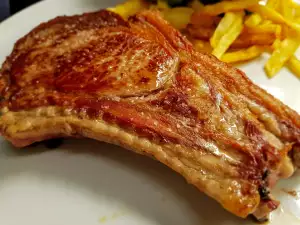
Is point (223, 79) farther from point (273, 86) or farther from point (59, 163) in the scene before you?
point (59, 163)

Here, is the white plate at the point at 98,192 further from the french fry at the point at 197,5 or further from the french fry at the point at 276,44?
the french fry at the point at 197,5

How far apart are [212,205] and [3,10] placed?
3.09 metres

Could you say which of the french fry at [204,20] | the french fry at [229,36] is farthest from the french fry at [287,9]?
the french fry at [204,20]

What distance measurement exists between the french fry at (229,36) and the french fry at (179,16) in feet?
1.28

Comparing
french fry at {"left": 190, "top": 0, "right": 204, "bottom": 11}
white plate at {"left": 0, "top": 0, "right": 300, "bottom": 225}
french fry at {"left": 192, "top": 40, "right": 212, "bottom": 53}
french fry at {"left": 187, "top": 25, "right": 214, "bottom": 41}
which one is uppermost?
french fry at {"left": 190, "top": 0, "right": 204, "bottom": 11}

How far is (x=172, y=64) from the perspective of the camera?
2842mm

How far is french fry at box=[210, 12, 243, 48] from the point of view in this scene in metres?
3.49

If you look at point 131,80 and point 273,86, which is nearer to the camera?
point 131,80

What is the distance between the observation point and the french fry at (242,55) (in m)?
3.46

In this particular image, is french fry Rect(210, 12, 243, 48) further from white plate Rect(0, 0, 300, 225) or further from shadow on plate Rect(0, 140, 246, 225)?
shadow on plate Rect(0, 140, 246, 225)

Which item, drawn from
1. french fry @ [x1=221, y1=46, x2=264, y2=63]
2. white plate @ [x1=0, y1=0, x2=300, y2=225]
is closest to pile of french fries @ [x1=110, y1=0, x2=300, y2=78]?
french fry @ [x1=221, y1=46, x2=264, y2=63]

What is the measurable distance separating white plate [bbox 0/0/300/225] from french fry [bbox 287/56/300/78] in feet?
1.08

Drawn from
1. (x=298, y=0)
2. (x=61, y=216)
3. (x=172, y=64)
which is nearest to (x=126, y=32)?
→ (x=172, y=64)

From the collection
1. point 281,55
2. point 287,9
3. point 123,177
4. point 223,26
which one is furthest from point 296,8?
point 123,177
